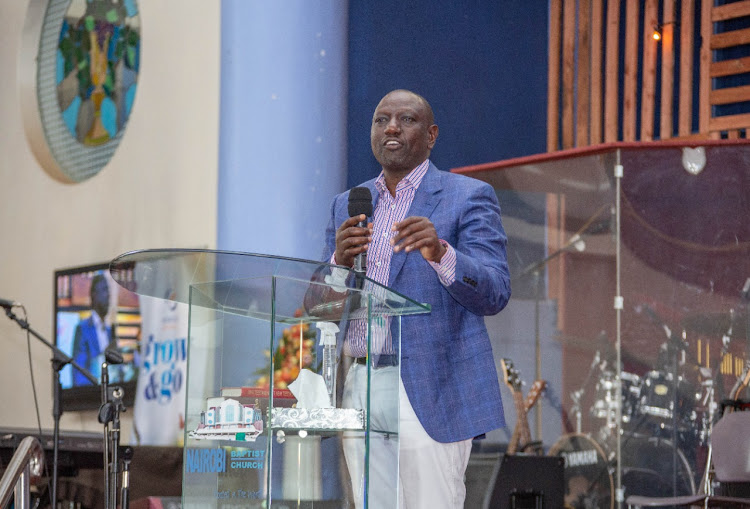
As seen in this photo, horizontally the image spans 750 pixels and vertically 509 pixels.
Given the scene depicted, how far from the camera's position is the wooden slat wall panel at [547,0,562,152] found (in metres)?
6.97

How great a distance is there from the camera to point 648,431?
17.9 feet

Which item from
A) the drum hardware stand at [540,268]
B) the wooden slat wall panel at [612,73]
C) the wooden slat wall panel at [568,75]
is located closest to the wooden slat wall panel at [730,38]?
the wooden slat wall panel at [612,73]

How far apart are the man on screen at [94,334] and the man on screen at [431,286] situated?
4.24 m

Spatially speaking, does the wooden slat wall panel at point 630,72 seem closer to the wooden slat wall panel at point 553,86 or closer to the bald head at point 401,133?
the wooden slat wall panel at point 553,86

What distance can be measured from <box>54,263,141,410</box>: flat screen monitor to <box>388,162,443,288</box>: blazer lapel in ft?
13.3

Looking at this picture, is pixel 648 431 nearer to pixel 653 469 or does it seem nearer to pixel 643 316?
pixel 653 469

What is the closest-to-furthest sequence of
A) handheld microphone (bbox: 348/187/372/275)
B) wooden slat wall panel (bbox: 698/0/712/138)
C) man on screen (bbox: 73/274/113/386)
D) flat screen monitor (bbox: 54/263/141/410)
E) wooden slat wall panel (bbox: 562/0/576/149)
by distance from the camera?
handheld microphone (bbox: 348/187/372/275), flat screen monitor (bbox: 54/263/141/410), man on screen (bbox: 73/274/113/386), wooden slat wall panel (bbox: 698/0/712/138), wooden slat wall panel (bbox: 562/0/576/149)

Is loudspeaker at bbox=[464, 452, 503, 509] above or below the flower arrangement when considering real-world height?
below

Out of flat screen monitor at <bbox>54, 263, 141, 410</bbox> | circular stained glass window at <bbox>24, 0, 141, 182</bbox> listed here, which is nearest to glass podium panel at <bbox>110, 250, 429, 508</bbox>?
flat screen monitor at <bbox>54, 263, 141, 410</bbox>

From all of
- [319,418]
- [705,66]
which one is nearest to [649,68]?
[705,66]

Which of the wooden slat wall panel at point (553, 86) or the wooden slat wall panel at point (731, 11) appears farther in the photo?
the wooden slat wall panel at point (553, 86)

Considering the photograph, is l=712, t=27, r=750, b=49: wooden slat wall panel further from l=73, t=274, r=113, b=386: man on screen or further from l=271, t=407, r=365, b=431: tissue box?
l=271, t=407, r=365, b=431: tissue box

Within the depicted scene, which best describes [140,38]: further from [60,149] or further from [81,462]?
[81,462]

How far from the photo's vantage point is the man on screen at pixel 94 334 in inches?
252
